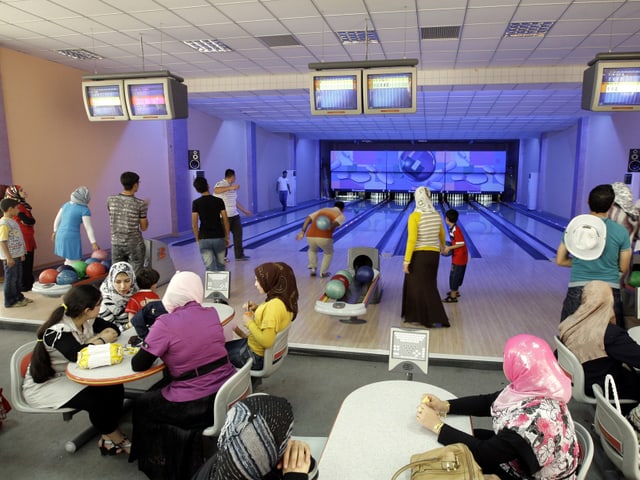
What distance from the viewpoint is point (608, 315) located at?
2145 mm

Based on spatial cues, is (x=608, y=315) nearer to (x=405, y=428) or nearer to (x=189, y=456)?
(x=405, y=428)

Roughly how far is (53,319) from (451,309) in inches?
136

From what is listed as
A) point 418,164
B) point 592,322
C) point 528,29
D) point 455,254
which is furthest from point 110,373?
point 418,164

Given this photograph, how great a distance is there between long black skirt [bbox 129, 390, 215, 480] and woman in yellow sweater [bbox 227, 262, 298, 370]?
0.44 meters

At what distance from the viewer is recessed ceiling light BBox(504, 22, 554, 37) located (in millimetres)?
4477

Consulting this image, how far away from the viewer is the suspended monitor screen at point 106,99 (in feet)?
15.4

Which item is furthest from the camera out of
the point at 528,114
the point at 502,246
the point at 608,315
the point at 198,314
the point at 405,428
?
the point at 528,114

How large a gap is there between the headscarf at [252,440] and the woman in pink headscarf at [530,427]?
0.66 meters

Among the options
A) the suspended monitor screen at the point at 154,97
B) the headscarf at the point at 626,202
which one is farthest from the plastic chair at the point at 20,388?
the headscarf at the point at 626,202

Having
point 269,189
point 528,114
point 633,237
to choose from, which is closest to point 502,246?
point 528,114

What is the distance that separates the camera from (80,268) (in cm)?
482

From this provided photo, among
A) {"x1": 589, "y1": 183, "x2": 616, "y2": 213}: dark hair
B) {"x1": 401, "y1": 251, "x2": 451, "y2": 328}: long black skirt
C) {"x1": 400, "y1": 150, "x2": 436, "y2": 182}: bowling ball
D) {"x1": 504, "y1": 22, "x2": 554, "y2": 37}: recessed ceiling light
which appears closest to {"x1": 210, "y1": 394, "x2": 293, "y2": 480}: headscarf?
{"x1": 589, "y1": 183, "x2": 616, "y2": 213}: dark hair

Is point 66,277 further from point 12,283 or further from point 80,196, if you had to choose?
point 80,196

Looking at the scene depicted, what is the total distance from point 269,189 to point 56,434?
490 inches
